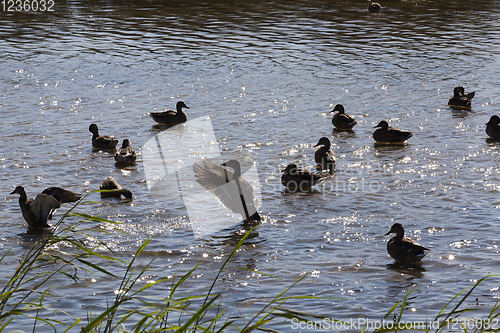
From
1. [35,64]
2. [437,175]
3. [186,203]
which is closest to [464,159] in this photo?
[437,175]

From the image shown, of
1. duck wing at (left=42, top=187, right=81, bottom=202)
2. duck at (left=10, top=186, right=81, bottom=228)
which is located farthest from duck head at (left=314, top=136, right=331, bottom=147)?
duck at (left=10, top=186, right=81, bottom=228)

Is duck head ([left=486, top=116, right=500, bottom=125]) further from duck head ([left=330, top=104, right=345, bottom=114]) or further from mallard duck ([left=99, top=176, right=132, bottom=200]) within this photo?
mallard duck ([left=99, top=176, right=132, bottom=200])

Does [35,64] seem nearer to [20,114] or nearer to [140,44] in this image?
[140,44]

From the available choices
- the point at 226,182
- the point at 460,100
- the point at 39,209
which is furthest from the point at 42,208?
the point at 460,100

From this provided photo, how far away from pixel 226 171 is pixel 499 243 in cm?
360

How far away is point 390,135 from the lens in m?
12.5

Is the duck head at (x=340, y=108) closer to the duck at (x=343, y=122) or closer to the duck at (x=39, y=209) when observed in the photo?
the duck at (x=343, y=122)

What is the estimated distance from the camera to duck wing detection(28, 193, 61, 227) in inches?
319

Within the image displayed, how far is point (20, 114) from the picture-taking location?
48.9ft

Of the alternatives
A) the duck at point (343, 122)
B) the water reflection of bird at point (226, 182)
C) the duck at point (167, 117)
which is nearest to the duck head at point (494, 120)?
the duck at point (343, 122)

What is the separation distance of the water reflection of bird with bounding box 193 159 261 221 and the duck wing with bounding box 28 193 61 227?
1.92 meters

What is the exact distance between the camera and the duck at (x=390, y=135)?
12523 millimetres

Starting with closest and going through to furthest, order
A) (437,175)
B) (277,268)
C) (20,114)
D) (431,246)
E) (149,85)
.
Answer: (277,268), (431,246), (437,175), (20,114), (149,85)

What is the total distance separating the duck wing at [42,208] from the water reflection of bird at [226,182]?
1.92 m
